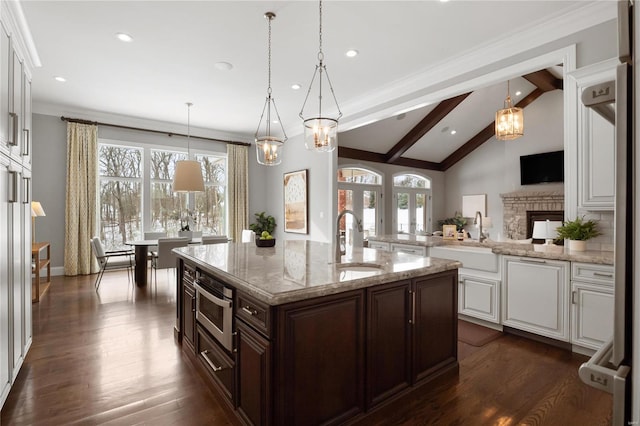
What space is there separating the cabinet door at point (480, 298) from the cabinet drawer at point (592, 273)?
67 cm

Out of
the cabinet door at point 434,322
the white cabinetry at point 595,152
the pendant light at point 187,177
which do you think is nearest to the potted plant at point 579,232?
the white cabinetry at point 595,152

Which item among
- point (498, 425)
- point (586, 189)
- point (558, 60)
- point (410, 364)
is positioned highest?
point (558, 60)

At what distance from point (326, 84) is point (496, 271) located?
3426mm

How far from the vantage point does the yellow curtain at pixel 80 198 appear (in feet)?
19.0

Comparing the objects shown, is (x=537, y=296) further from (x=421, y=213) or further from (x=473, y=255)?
(x=421, y=213)

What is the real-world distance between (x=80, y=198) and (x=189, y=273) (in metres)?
4.66

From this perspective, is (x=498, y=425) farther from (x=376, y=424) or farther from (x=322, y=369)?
(x=322, y=369)

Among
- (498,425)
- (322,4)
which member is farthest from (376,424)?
(322,4)

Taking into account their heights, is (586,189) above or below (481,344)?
above

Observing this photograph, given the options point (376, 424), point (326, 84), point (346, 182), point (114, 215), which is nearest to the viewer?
point (376, 424)

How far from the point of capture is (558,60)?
10.4 feet

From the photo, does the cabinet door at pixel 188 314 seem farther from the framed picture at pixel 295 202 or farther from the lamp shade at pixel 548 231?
the framed picture at pixel 295 202

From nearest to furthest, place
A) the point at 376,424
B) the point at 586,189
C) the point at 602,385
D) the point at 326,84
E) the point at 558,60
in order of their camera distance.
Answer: the point at 602,385
the point at 376,424
the point at 586,189
the point at 558,60
the point at 326,84

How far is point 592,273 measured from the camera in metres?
2.63
